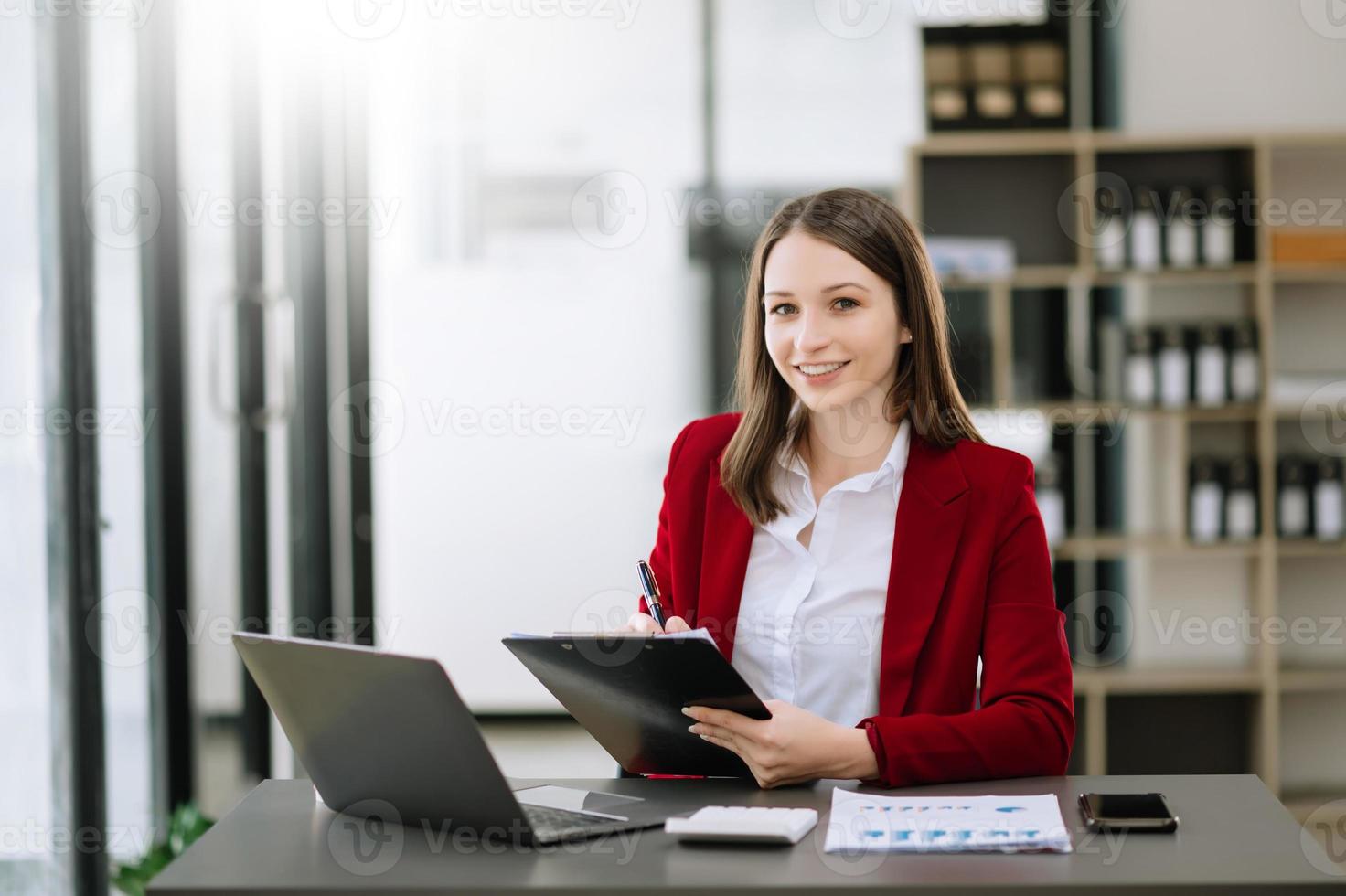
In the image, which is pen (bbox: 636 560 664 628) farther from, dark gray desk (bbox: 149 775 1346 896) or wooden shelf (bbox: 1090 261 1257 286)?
wooden shelf (bbox: 1090 261 1257 286)

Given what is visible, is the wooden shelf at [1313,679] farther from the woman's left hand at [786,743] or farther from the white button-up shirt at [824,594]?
the woman's left hand at [786,743]

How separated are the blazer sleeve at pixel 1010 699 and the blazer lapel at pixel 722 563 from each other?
11.4 inches

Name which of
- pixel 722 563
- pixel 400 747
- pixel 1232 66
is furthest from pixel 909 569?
pixel 1232 66

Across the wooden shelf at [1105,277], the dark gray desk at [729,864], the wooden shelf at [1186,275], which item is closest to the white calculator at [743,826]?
the dark gray desk at [729,864]

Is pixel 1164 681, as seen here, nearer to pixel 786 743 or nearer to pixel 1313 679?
pixel 1313 679

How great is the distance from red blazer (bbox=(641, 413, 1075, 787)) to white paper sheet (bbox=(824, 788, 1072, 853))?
156 millimetres

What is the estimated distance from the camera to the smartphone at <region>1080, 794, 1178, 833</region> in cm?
124

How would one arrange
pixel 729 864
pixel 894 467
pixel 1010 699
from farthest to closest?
1. pixel 894 467
2. pixel 1010 699
3. pixel 729 864

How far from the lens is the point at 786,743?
141 centimetres

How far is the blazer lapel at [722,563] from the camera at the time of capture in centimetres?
181

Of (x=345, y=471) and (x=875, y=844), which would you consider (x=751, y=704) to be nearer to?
(x=875, y=844)

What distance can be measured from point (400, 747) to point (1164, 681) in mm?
3053

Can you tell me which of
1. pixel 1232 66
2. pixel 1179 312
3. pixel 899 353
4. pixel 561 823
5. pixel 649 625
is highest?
pixel 1232 66

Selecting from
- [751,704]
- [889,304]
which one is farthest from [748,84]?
[751,704]
